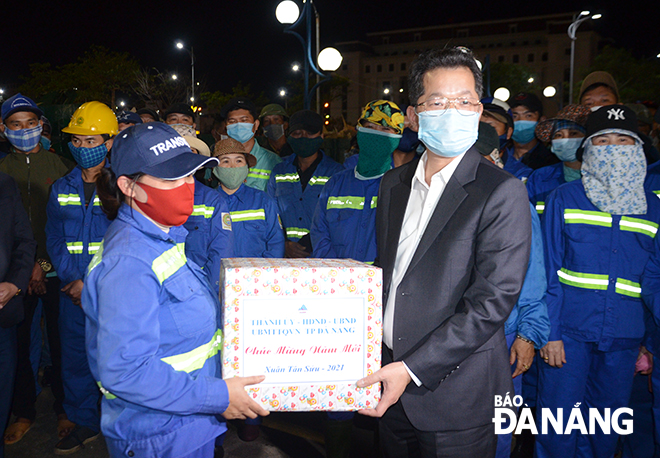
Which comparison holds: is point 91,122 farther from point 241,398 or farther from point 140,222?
point 241,398

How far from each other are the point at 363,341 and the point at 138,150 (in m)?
1.20

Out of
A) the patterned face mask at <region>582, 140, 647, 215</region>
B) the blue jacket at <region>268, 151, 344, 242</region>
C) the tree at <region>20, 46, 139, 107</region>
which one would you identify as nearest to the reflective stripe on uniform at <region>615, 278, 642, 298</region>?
A: the patterned face mask at <region>582, 140, 647, 215</region>

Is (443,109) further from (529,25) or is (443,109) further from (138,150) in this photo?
(529,25)

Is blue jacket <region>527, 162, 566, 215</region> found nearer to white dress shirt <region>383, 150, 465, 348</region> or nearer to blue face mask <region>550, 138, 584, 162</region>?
blue face mask <region>550, 138, 584, 162</region>

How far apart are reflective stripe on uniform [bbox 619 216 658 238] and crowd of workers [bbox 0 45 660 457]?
18mm

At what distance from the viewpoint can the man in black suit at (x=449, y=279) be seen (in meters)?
1.92

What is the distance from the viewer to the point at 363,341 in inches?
75.3

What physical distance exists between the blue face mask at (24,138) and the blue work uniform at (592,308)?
4.82 m

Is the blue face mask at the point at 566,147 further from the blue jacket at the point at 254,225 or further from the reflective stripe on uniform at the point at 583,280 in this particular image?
the blue jacket at the point at 254,225

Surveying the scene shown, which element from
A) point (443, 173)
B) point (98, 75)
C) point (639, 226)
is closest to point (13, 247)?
point (443, 173)

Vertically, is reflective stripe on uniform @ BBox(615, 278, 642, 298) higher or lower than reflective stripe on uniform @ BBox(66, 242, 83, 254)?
lower

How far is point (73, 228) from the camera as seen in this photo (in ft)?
13.0

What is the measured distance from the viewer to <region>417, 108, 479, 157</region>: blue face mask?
84.5 inches

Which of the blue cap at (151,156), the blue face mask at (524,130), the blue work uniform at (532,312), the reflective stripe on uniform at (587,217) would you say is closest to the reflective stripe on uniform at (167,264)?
the blue cap at (151,156)
